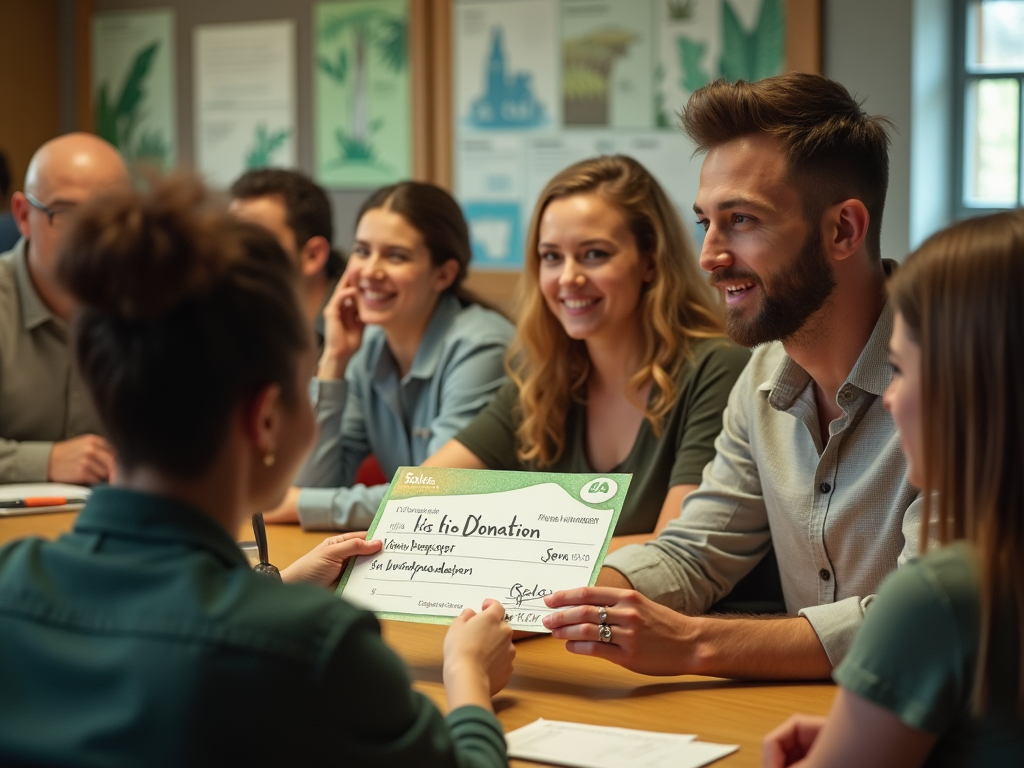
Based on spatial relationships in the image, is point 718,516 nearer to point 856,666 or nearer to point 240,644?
point 856,666

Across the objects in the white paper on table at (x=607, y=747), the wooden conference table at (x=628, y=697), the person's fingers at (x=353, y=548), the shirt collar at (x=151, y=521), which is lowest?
the wooden conference table at (x=628, y=697)

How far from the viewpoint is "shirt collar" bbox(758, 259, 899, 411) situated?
1.83 metres

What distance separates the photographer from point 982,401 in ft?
3.36

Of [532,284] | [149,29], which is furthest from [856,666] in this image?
[149,29]

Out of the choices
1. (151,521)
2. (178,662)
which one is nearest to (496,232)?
(151,521)

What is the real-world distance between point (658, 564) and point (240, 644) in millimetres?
1106

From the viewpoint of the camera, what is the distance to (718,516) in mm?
2025

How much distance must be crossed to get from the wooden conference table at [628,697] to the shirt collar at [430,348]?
4.82 ft

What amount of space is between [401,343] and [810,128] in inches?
64.9

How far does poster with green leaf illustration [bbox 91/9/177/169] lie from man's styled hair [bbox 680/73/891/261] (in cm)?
432

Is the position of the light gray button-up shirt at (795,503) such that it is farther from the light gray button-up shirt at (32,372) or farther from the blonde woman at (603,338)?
the light gray button-up shirt at (32,372)

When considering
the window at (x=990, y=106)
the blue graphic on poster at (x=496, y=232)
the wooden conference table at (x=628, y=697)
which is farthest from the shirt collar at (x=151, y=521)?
the blue graphic on poster at (x=496, y=232)

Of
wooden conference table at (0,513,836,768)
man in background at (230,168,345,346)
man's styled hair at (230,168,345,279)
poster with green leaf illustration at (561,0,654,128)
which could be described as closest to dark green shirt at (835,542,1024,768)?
wooden conference table at (0,513,836,768)

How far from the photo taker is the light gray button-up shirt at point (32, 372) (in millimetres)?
3168
